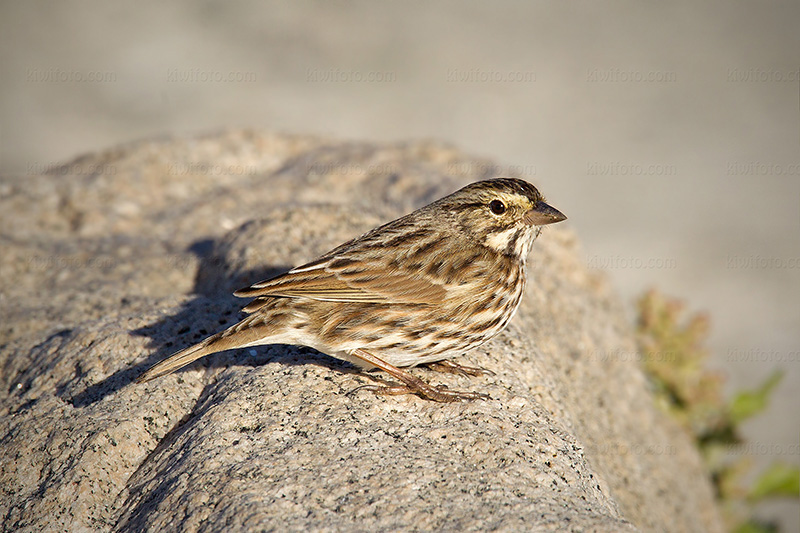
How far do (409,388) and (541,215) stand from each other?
4.56ft

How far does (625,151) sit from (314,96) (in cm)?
661

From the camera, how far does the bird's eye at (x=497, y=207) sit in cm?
484

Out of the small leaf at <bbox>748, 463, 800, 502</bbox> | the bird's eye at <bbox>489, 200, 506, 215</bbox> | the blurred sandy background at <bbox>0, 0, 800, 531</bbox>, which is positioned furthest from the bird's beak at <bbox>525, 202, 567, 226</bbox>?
the blurred sandy background at <bbox>0, 0, 800, 531</bbox>

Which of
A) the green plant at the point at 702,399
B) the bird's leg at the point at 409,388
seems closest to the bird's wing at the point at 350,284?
the bird's leg at the point at 409,388

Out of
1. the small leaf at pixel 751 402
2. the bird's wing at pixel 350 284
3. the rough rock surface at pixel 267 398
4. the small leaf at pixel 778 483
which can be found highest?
the bird's wing at pixel 350 284

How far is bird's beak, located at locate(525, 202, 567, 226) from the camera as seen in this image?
15.7 ft

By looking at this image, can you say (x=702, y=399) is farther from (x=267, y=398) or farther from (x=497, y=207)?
(x=267, y=398)

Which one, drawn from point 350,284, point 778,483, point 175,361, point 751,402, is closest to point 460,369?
point 350,284

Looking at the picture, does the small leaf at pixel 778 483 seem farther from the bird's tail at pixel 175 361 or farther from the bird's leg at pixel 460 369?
the bird's tail at pixel 175 361

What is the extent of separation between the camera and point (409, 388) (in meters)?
4.28

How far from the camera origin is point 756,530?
22.0ft

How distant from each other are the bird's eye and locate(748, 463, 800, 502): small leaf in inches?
143

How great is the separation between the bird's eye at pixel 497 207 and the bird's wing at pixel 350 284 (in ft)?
2.15

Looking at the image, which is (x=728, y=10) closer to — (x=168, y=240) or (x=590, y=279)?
(x=590, y=279)
